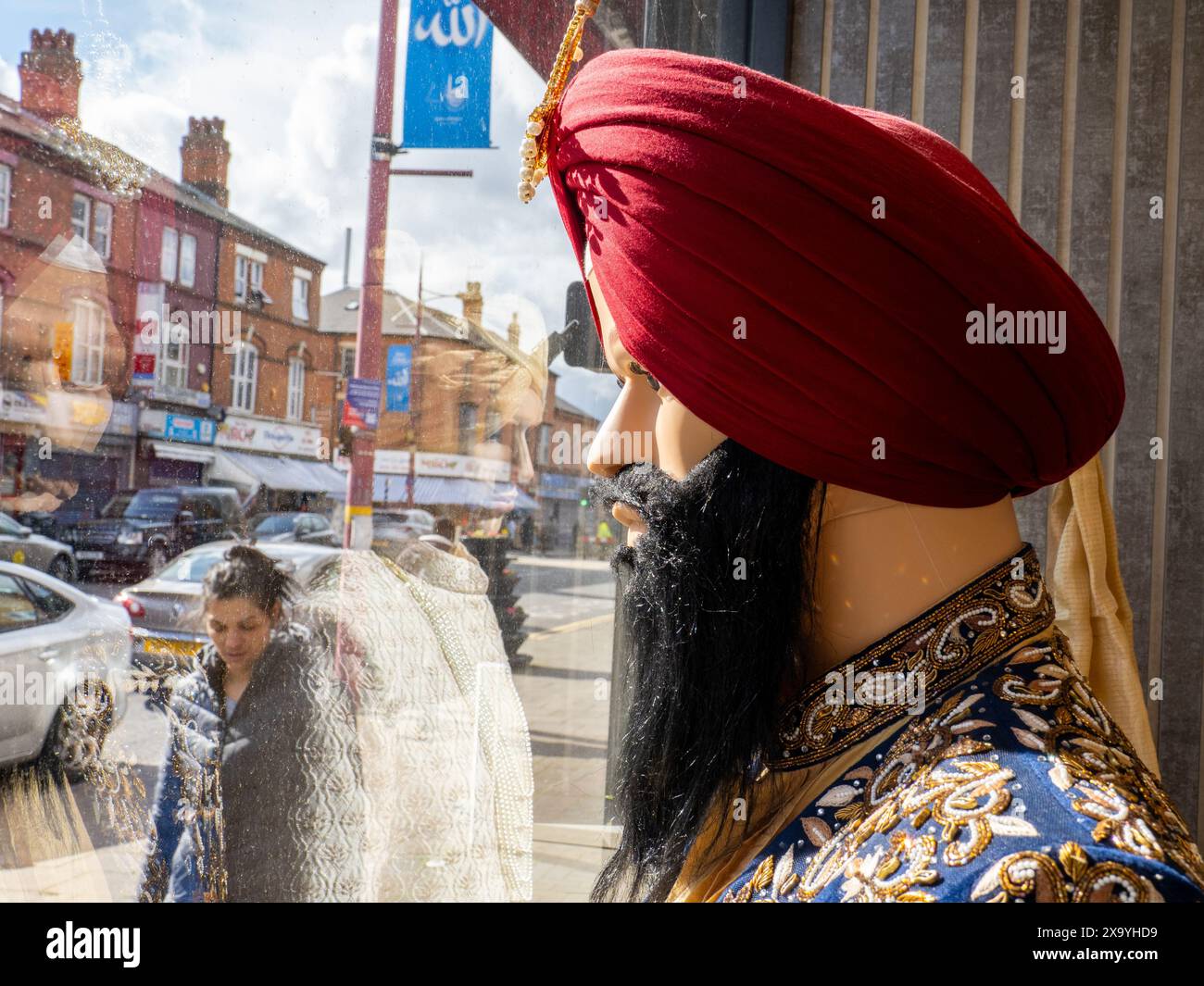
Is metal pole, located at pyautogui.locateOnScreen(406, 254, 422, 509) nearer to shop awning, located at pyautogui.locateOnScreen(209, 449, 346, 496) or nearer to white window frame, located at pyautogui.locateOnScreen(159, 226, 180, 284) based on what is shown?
shop awning, located at pyautogui.locateOnScreen(209, 449, 346, 496)

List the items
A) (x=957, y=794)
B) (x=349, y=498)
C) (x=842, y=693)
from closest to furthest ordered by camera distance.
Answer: (x=957, y=794) < (x=842, y=693) < (x=349, y=498)

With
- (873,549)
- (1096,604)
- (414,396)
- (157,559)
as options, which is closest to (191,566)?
(157,559)

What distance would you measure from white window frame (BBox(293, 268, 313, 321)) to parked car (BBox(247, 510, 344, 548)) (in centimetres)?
23

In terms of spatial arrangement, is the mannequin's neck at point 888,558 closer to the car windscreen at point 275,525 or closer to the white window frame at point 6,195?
the car windscreen at point 275,525

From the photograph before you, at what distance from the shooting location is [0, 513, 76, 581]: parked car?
82 cm

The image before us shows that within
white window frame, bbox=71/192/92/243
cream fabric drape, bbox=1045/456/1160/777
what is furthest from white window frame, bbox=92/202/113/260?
cream fabric drape, bbox=1045/456/1160/777

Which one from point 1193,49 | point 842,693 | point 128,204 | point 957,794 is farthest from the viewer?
point 1193,49

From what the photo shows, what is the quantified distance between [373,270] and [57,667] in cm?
63

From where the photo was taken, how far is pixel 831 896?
649mm

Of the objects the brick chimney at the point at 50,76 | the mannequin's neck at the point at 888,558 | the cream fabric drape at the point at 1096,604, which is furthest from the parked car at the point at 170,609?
the cream fabric drape at the point at 1096,604

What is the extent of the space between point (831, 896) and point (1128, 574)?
2.06 meters
